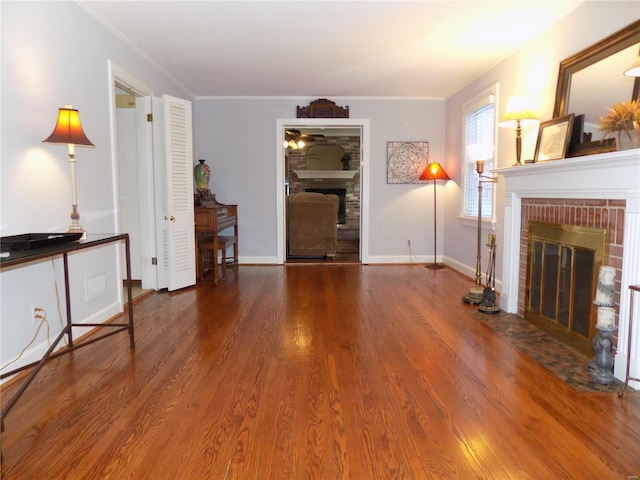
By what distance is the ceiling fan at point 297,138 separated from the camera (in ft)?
29.9

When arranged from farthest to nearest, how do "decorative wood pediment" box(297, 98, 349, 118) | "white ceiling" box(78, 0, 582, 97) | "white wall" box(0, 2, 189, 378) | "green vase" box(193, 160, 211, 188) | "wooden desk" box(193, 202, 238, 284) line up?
"decorative wood pediment" box(297, 98, 349, 118) → "green vase" box(193, 160, 211, 188) → "wooden desk" box(193, 202, 238, 284) → "white ceiling" box(78, 0, 582, 97) → "white wall" box(0, 2, 189, 378)

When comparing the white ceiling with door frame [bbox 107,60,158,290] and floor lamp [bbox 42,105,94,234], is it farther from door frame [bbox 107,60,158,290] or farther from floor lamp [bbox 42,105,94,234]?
floor lamp [bbox 42,105,94,234]

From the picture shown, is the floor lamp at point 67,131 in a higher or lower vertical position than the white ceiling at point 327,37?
lower

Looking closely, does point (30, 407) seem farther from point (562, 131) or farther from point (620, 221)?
point (562, 131)

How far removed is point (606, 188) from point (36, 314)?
3397mm

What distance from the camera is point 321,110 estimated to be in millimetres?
5773

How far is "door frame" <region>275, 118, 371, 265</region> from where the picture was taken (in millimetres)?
5824

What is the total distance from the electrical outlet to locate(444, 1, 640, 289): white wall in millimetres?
3850

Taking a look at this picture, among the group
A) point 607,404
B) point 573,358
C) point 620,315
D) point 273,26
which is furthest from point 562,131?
point 273,26

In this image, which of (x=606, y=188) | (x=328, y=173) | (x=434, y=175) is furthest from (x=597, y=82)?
(x=328, y=173)

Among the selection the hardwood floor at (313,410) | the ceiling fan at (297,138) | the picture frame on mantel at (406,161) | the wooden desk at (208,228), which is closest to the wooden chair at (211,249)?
the wooden desk at (208,228)

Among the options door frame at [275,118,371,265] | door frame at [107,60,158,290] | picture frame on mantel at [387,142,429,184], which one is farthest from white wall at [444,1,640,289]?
door frame at [107,60,158,290]

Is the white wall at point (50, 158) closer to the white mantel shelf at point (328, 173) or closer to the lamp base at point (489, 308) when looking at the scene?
the lamp base at point (489, 308)

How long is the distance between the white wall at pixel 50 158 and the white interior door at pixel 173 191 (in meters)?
0.78
